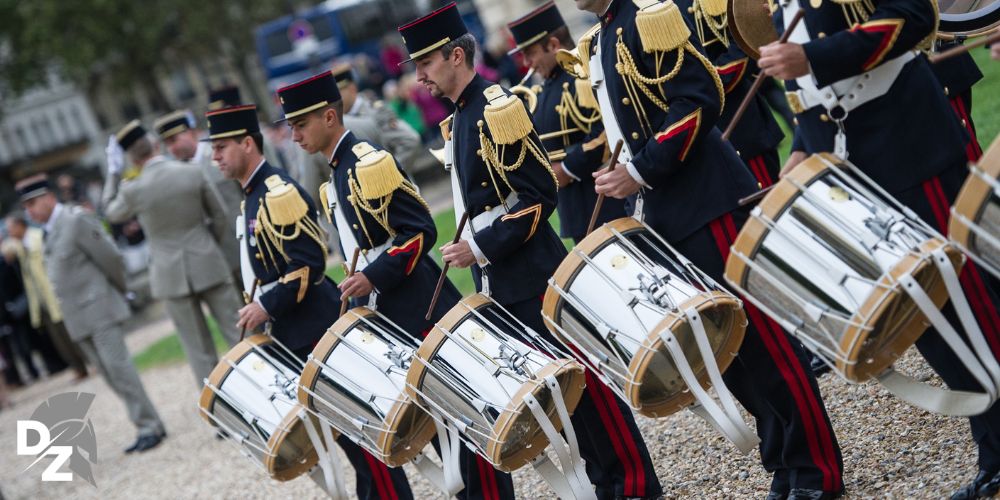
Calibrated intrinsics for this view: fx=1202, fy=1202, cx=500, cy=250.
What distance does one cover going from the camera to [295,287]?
16.6ft

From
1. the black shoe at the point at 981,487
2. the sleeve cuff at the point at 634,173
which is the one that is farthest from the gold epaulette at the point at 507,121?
the black shoe at the point at 981,487

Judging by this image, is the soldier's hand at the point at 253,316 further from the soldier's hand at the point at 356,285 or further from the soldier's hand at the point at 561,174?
the soldier's hand at the point at 561,174

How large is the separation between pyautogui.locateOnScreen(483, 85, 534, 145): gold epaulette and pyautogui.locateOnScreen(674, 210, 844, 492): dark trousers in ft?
2.23

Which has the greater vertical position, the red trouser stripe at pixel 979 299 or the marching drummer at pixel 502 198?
the marching drummer at pixel 502 198

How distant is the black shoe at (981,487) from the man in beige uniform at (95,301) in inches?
278

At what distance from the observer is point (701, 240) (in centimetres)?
393

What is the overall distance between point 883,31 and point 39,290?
1239cm

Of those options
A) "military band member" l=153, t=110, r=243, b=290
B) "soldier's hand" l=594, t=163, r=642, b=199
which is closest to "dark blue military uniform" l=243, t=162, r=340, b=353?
"soldier's hand" l=594, t=163, r=642, b=199

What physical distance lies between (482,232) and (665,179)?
70 cm

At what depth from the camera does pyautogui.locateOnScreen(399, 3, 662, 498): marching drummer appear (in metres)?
4.21

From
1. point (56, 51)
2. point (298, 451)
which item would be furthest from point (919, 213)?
point (56, 51)

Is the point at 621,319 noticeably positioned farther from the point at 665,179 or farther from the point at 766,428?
the point at 766,428

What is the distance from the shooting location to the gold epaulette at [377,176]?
456 centimetres

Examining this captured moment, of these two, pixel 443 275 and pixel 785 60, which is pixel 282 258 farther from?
pixel 785 60
